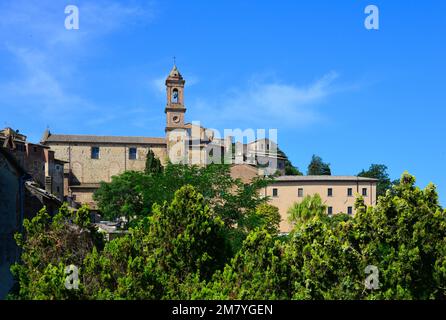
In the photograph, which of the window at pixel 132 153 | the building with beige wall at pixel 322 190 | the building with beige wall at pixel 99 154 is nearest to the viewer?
the building with beige wall at pixel 322 190

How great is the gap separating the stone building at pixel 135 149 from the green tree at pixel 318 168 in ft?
37.7

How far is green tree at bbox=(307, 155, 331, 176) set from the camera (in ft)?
319

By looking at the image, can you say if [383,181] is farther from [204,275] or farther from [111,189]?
[204,275]

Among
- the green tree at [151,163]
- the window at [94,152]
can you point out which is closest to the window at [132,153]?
the green tree at [151,163]

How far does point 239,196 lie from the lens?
101 ft

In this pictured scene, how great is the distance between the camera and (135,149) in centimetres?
8700

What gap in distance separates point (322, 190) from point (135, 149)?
32272 mm

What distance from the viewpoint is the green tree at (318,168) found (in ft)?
319

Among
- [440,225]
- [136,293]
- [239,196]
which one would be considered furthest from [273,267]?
[239,196]

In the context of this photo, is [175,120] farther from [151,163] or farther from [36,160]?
[36,160]

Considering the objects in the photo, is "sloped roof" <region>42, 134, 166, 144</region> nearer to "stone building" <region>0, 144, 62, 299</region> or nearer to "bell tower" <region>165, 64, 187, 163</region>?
"bell tower" <region>165, 64, 187, 163</region>

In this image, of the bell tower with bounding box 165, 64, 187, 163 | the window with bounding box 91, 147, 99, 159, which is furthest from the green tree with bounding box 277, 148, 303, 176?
the window with bounding box 91, 147, 99, 159

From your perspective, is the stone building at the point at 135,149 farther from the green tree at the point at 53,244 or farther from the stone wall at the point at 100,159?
the green tree at the point at 53,244

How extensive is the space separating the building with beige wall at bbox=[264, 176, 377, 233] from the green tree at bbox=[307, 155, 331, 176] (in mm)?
27573
